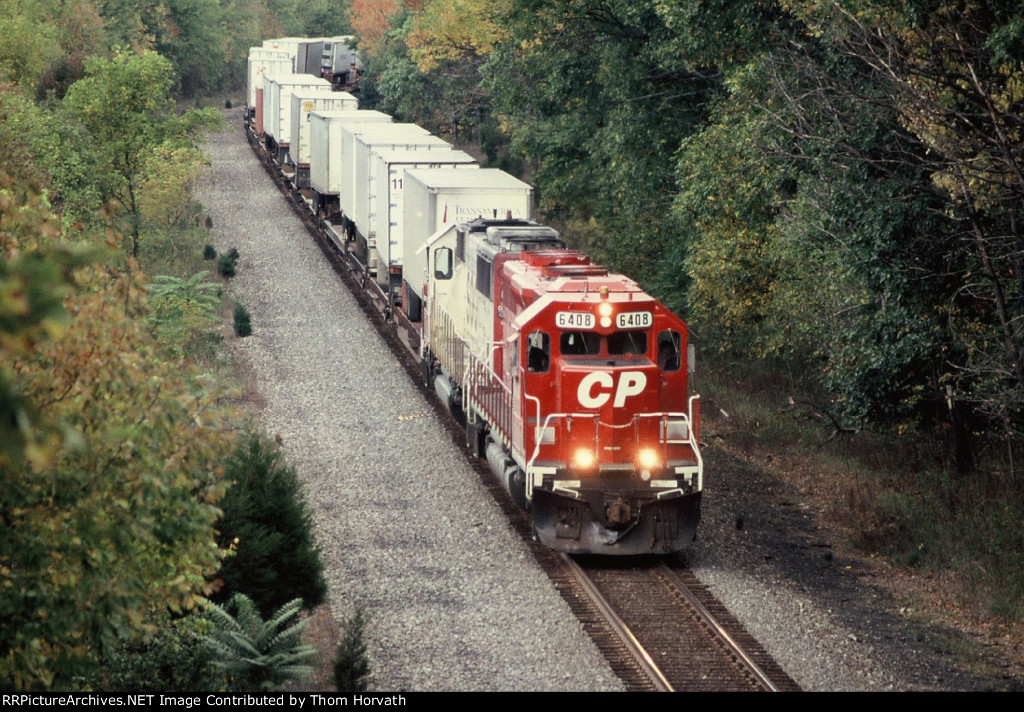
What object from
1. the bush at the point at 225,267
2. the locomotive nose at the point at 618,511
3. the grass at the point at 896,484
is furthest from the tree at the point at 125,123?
the locomotive nose at the point at 618,511

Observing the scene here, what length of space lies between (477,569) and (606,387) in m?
3.20

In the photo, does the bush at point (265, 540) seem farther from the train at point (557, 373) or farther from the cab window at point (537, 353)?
the cab window at point (537, 353)

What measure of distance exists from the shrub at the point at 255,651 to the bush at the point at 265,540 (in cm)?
168

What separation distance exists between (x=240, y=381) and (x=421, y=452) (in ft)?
21.3

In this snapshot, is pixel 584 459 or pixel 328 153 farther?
pixel 328 153

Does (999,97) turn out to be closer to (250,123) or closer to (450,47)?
(450,47)

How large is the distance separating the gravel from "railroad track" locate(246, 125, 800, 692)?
0.25m

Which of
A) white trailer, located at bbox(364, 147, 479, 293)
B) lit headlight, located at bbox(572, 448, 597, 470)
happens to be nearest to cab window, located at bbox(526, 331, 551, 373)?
lit headlight, located at bbox(572, 448, 597, 470)

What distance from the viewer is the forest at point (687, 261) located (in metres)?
9.27

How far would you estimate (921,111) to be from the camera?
17.5 metres

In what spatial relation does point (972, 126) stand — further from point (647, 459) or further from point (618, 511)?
point (618, 511)

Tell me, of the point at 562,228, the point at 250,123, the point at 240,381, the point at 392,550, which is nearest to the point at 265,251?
the point at 562,228

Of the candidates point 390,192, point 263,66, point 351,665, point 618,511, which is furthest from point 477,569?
point 263,66

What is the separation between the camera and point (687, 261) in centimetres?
2803
